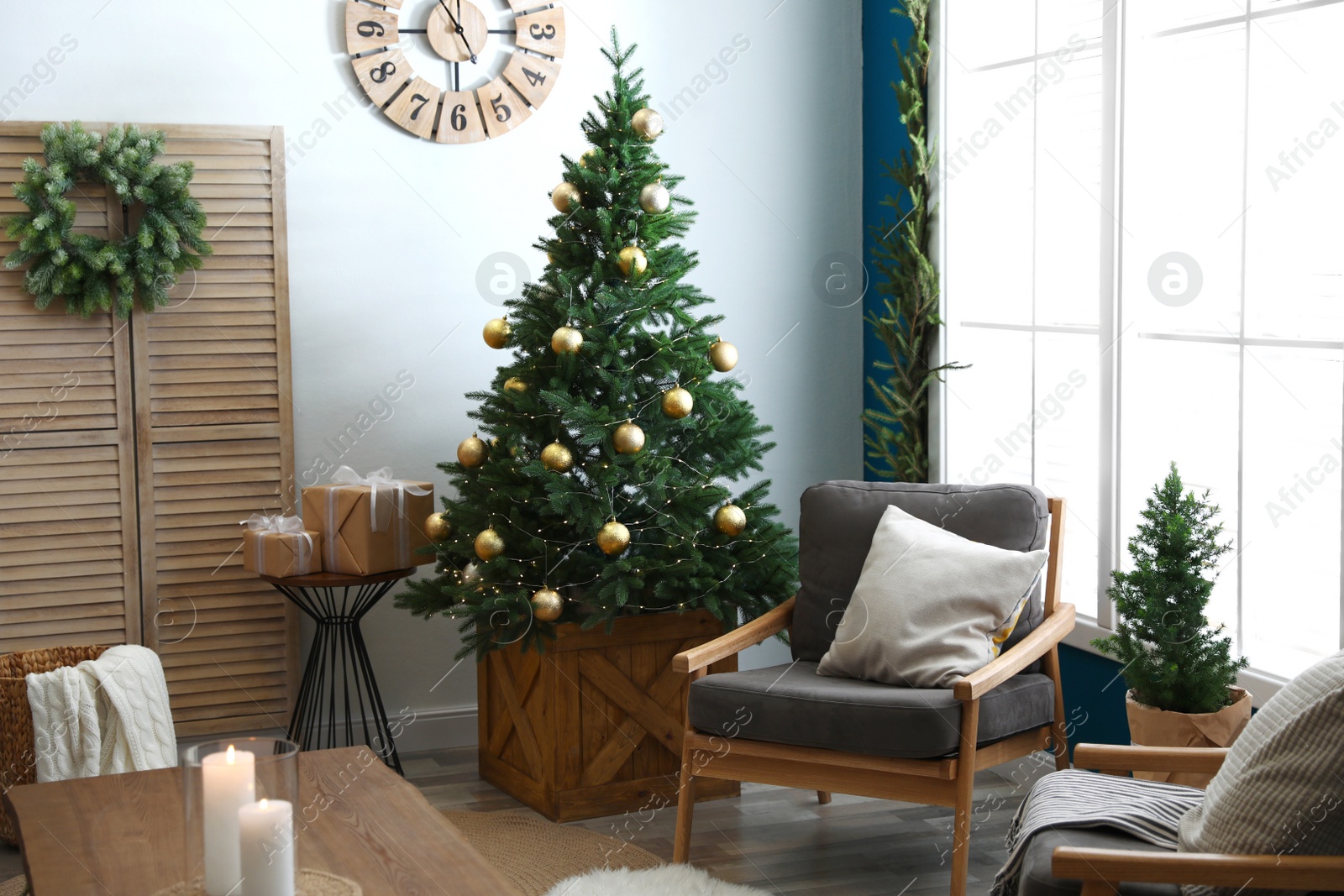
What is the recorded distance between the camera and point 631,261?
3186mm

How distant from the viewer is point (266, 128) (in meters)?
3.59

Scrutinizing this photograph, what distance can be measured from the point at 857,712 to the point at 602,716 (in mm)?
866

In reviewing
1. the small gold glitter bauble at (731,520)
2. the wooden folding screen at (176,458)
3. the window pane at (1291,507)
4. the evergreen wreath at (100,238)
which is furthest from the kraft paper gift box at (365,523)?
the window pane at (1291,507)

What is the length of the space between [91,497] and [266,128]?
1146mm

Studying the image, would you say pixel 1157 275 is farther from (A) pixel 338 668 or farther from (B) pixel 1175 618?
(A) pixel 338 668

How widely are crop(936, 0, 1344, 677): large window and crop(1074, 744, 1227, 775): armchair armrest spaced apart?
2.16 ft

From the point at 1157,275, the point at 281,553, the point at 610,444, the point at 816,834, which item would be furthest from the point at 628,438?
the point at 1157,275

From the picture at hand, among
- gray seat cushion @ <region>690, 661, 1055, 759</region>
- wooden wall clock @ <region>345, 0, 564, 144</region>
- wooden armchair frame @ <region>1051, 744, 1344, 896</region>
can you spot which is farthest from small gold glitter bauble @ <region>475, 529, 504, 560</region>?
wooden armchair frame @ <region>1051, 744, 1344, 896</region>

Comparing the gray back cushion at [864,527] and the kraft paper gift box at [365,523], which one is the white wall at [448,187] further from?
the gray back cushion at [864,527]

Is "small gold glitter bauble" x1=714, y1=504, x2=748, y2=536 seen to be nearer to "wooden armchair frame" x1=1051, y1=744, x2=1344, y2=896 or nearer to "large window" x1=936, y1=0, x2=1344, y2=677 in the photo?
"large window" x1=936, y1=0, x2=1344, y2=677

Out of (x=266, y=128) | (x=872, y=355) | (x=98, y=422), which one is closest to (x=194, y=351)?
(x=98, y=422)

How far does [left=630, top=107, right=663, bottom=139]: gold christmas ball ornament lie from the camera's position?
3.23 meters

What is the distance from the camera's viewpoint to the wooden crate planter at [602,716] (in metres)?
3.29

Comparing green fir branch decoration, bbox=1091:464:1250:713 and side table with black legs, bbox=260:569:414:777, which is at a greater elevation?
green fir branch decoration, bbox=1091:464:1250:713
